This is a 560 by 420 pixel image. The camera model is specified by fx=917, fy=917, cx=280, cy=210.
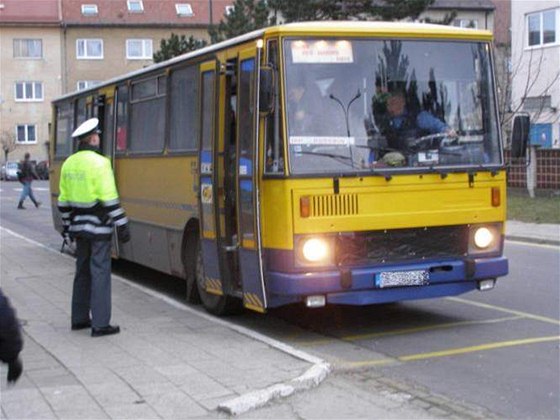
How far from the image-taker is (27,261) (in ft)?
50.1

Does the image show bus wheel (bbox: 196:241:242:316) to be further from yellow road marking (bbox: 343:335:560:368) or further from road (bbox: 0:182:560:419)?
yellow road marking (bbox: 343:335:560:368)

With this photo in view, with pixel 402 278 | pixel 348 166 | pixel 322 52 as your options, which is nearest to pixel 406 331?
pixel 402 278

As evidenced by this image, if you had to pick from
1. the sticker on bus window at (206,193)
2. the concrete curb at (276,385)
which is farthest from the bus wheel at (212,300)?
the sticker on bus window at (206,193)

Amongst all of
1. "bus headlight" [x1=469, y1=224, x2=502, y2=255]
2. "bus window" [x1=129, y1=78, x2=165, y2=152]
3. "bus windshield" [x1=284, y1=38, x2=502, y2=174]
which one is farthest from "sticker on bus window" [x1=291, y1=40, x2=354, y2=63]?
"bus window" [x1=129, y1=78, x2=165, y2=152]

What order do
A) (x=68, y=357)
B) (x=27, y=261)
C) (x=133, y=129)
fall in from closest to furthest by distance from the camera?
(x=68, y=357) < (x=133, y=129) < (x=27, y=261)

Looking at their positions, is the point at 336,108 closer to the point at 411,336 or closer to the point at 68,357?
the point at 411,336

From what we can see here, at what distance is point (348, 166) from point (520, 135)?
1948 mm

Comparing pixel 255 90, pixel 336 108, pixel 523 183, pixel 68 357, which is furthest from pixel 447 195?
pixel 523 183

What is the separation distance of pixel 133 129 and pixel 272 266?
194 inches

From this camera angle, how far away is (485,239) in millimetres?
9102

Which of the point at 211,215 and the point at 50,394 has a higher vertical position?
the point at 211,215

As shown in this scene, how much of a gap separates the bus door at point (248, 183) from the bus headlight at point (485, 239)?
2.15 m

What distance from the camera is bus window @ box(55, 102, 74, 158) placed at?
1647cm

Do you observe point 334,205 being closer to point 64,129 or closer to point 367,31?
point 367,31
